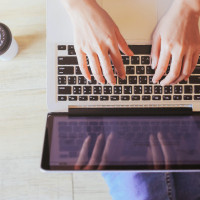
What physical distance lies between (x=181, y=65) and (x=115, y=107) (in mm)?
186

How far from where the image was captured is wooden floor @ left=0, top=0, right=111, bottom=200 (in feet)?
2.03

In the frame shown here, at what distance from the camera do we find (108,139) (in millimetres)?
545


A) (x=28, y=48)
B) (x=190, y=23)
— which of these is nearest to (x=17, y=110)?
(x=28, y=48)

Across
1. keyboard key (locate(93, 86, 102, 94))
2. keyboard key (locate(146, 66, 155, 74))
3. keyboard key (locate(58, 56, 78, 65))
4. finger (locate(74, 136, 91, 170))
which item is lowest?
finger (locate(74, 136, 91, 170))

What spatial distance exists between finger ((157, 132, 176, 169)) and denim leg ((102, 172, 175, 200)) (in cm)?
11

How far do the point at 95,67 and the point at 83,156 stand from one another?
208 mm

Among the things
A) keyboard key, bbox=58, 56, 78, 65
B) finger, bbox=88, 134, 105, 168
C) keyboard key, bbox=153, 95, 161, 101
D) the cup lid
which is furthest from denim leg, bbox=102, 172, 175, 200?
the cup lid

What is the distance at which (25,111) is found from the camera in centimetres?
62

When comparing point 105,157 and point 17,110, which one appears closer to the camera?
point 105,157

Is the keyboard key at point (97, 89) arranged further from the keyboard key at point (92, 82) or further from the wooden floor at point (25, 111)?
the wooden floor at point (25, 111)

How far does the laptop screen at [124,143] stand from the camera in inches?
19.9

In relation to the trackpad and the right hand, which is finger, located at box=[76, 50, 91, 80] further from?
the trackpad

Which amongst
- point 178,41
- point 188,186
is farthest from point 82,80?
point 188,186

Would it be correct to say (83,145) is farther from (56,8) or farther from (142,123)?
(56,8)
